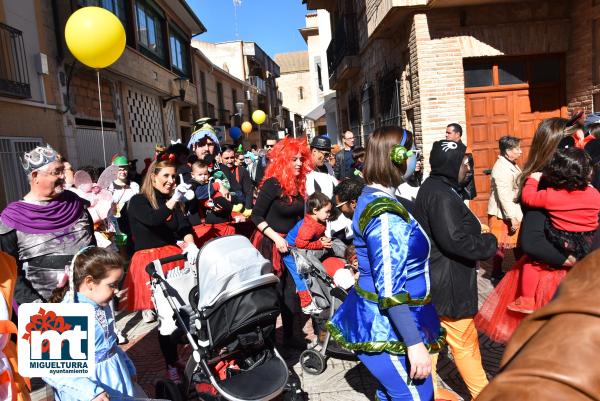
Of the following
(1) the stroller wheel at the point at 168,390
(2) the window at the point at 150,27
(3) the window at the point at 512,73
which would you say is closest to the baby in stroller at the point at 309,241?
(1) the stroller wheel at the point at 168,390

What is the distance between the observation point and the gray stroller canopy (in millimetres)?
2986

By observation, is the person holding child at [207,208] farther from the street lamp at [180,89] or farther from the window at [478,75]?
the street lamp at [180,89]

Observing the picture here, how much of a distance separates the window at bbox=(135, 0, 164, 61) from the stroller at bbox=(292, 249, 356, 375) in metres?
13.1

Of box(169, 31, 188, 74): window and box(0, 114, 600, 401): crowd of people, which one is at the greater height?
box(169, 31, 188, 74): window

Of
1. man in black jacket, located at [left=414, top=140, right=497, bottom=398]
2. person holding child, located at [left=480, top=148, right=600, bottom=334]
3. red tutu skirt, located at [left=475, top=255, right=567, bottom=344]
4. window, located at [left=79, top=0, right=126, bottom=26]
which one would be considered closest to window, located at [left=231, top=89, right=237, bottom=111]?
window, located at [left=79, top=0, right=126, bottom=26]

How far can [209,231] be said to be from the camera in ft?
17.8

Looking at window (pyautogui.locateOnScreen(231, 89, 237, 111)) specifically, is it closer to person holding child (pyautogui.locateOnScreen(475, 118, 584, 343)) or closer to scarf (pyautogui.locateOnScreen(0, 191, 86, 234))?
scarf (pyautogui.locateOnScreen(0, 191, 86, 234))

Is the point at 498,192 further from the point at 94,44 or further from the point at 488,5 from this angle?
the point at 94,44

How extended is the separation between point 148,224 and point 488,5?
301 inches

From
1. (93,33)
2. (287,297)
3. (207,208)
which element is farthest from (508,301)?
(93,33)

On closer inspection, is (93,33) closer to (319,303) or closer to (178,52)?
(319,303)

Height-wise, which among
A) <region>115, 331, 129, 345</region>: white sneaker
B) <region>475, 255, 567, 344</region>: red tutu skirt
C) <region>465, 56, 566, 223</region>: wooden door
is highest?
<region>465, 56, 566, 223</region>: wooden door

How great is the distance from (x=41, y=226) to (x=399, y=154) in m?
2.70

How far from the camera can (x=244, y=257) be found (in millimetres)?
3168
